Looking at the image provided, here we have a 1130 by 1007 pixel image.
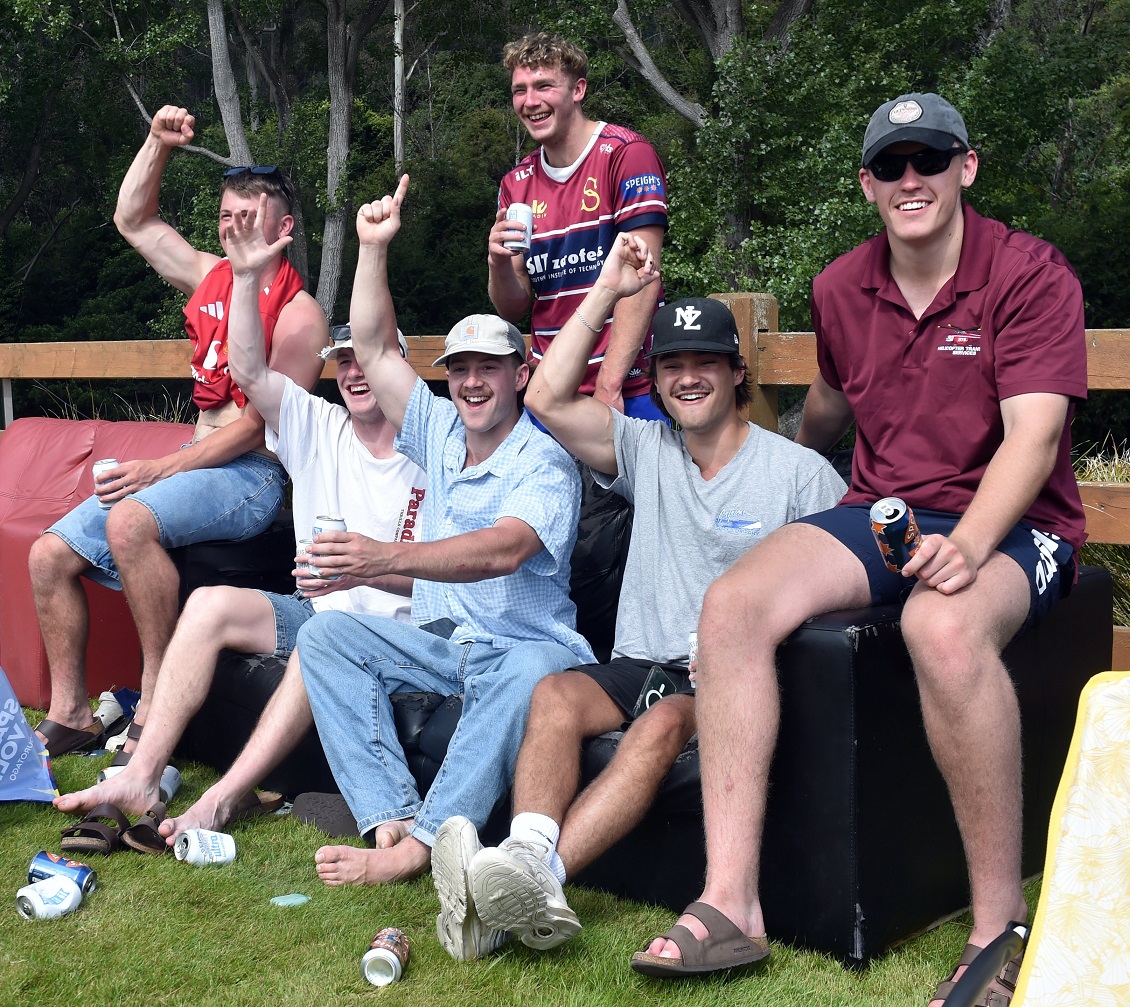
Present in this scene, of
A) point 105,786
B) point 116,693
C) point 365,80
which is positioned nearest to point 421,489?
point 105,786

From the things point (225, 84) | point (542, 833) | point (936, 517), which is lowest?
point (542, 833)

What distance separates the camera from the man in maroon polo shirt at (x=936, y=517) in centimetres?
269

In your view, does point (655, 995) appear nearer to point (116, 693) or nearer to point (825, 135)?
point (116, 693)

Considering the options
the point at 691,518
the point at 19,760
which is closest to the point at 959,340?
the point at 691,518

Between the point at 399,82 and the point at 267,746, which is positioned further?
the point at 399,82

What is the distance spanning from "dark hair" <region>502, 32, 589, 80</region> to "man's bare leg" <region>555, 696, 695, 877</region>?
2.29 meters

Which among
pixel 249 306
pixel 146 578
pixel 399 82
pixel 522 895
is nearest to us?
pixel 522 895

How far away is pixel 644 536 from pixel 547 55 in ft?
5.79

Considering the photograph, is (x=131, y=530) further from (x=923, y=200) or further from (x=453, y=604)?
(x=923, y=200)

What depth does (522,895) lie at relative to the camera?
109 inches

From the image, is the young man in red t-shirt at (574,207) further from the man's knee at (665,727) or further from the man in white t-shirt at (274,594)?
the man's knee at (665,727)

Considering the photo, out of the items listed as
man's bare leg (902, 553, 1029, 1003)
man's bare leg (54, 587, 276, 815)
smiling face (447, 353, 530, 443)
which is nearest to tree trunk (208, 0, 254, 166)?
man's bare leg (54, 587, 276, 815)

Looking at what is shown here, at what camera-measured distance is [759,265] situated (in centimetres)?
1240

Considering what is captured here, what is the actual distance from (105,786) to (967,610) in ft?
8.69
